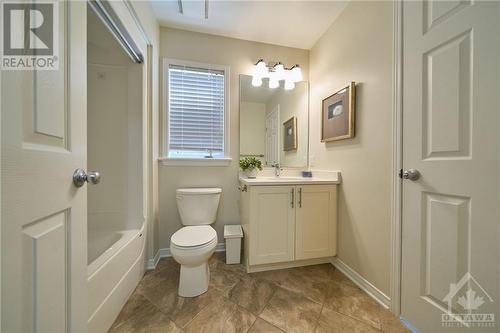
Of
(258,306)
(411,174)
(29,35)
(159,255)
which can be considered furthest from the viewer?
(159,255)

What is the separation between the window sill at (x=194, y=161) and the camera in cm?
188

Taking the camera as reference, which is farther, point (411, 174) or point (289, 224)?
point (289, 224)

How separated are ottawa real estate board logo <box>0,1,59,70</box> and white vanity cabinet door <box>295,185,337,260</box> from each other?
162cm

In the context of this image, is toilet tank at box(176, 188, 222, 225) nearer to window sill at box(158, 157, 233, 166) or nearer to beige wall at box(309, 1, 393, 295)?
window sill at box(158, 157, 233, 166)

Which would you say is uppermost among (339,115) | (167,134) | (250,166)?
(339,115)

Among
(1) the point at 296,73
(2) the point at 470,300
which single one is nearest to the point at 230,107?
(1) the point at 296,73

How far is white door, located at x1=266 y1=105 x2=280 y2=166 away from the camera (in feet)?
6.96

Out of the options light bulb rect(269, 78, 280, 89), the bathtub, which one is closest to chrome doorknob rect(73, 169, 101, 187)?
the bathtub

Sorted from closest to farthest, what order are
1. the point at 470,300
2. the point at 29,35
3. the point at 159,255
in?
the point at 29,35 < the point at 470,300 < the point at 159,255

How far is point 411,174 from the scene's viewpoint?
41.9 inches

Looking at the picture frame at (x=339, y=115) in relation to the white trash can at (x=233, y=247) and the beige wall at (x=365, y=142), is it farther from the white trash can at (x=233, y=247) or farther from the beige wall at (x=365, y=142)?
the white trash can at (x=233, y=247)

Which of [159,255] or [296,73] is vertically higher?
[296,73]

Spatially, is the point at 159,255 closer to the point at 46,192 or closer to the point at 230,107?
the point at 46,192

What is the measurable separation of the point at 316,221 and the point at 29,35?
1953mm
